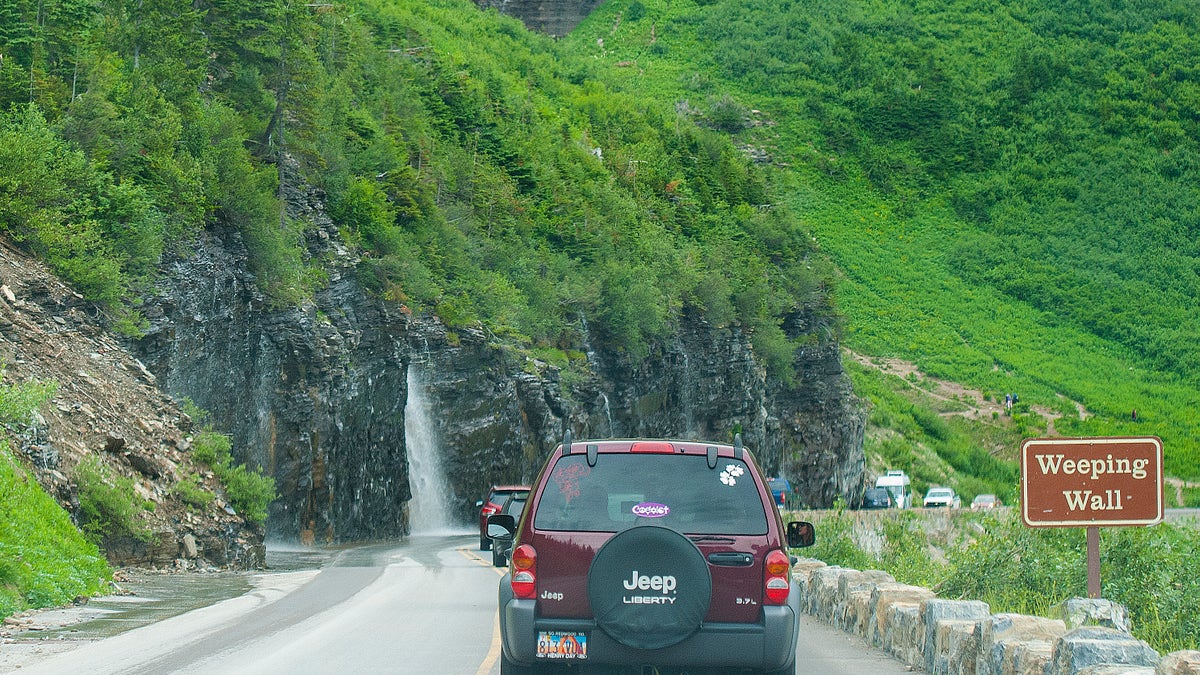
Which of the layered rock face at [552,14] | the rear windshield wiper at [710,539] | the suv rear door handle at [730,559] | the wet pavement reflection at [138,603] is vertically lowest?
the wet pavement reflection at [138,603]

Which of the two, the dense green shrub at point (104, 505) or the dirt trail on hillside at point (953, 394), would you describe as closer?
the dense green shrub at point (104, 505)

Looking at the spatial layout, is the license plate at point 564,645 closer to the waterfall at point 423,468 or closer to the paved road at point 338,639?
the paved road at point 338,639

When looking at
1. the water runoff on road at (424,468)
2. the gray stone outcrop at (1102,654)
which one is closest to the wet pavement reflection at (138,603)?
the gray stone outcrop at (1102,654)

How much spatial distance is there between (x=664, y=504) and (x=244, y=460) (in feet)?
106

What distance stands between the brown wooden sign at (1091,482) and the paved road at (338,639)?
1.98 meters

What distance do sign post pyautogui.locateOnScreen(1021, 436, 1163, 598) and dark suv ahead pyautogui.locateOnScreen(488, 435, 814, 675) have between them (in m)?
3.34

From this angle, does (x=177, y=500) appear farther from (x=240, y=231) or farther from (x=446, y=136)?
(x=446, y=136)

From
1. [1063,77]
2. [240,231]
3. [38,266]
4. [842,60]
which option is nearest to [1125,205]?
[1063,77]

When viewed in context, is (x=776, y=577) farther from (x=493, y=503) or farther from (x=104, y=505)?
(x=493, y=503)

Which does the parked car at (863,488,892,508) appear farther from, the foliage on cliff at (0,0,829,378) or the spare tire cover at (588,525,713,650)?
the spare tire cover at (588,525,713,650)

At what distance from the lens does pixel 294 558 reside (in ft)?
106

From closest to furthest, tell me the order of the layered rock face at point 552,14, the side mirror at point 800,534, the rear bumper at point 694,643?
the rear bumper at point 694,643, the side mirror at point 800,534, the layered rock face at point 552,14

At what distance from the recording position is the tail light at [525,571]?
8.38 metres

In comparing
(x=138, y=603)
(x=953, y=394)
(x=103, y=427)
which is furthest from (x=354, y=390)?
(x=953, y=394)
